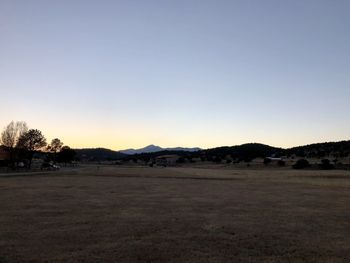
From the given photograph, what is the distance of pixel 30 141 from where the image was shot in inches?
4432

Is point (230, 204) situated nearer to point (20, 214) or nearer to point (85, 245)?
point (20, 214)

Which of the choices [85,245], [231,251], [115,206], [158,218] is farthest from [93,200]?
[231,251]

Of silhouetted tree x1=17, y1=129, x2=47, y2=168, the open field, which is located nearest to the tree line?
silhouetted tree x1=17, y1=129, x2=47, y2=168

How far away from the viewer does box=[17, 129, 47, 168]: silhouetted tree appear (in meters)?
110

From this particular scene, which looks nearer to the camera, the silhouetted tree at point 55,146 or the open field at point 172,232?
the open field at point 172,232

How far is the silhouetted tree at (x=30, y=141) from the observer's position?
10950 centimetres

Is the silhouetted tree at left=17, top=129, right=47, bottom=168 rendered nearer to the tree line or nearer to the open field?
the tree line

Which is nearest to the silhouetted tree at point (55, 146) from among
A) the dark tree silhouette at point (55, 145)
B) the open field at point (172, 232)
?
the dark tree silhouette at point (55, 145)

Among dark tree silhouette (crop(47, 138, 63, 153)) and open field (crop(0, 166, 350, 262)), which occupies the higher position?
dark tree silhouette (crop(47, 138, 63, 153))

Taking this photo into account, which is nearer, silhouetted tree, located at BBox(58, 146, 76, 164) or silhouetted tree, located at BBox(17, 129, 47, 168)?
silhouetted tree, located at BBox(17, 129, 47, 168)

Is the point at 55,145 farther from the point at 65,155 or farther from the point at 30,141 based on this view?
the point at 30,141

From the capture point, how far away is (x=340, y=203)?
28234 millimetres

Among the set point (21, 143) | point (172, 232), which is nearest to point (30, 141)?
point (21, 143)

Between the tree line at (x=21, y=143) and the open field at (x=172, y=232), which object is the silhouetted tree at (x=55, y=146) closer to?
the tree line at (x=21, y=143)
